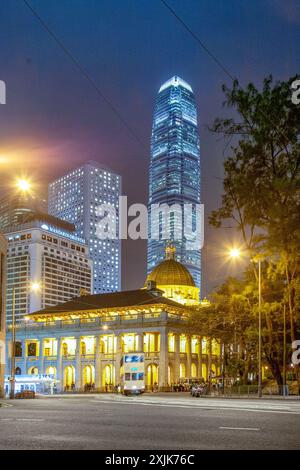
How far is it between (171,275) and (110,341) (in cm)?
2526

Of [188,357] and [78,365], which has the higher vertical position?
[188,357]

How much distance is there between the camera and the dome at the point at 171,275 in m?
127

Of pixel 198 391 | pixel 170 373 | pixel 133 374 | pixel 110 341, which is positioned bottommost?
pixel 170 373

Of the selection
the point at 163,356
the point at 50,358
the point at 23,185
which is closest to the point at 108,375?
the point at 163,356

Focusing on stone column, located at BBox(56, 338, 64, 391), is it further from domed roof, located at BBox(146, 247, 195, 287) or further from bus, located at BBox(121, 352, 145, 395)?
bus, located at BBox(121, 352, 145, 395)

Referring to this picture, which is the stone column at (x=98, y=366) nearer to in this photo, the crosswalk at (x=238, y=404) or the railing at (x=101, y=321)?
the railing at (x=101, y=321)

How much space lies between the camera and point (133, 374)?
70438 millimetres

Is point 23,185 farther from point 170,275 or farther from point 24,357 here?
point 170,275

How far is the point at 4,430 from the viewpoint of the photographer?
46.3ft

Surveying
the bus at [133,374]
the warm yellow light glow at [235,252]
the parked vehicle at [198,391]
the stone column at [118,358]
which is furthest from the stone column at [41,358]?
the warm yellow light glow at [235,252]

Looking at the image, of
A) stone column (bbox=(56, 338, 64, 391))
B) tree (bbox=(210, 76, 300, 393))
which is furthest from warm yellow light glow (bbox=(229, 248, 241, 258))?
stone column (bbox=(56, 338, 64, 391))

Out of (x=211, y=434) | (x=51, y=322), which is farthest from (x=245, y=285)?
(x=51, y=322)

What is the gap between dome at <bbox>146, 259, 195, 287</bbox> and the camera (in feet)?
416
